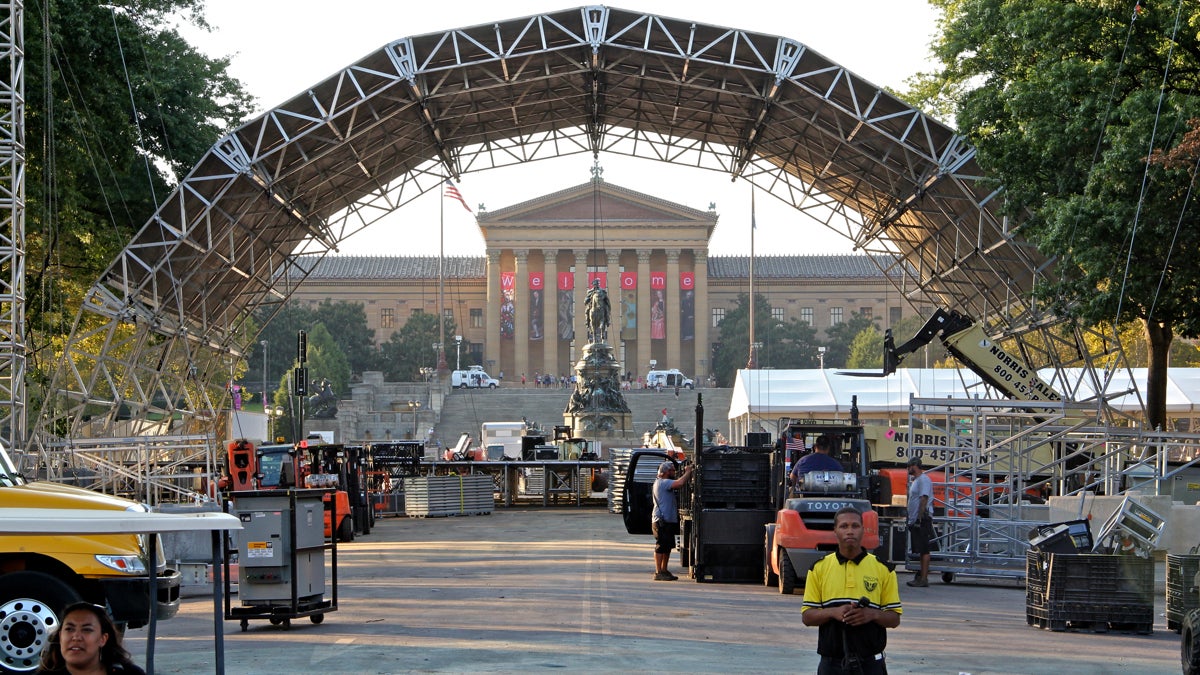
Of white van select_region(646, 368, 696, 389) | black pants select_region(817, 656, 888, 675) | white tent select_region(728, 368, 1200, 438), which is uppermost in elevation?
white van select_region(646, 368, 696, 389)

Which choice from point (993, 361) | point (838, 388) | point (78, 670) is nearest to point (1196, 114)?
point (993, 361)

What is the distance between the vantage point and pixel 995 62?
1459 inches

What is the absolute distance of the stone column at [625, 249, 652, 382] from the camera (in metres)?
128

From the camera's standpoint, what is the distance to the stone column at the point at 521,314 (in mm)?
128500

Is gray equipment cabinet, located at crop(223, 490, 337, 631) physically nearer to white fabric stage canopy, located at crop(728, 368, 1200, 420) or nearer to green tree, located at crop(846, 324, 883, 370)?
white fabric stage canopy, located at crop(728, 368, 1200, 420)

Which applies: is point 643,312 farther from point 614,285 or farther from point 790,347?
point 790,347

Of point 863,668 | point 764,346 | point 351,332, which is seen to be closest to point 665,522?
point 863,668

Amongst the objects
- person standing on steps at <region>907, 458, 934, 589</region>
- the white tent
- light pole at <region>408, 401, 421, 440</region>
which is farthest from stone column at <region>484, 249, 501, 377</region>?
person standing on steps at <region>907, 458, 934, 589</region>

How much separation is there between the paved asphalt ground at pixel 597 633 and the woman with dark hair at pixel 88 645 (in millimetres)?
6048

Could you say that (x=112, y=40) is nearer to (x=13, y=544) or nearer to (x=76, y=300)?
(x=76, y=300)

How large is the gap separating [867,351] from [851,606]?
3850 inches

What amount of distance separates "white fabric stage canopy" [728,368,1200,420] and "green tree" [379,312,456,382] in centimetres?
6191

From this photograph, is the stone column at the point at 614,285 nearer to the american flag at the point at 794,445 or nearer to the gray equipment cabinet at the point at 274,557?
the american flag at the point at 794,445

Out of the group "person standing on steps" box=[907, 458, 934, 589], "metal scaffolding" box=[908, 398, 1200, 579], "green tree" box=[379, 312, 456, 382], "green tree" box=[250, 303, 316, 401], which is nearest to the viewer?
"person standing on steps" box=[907, 458, 934, 589]
